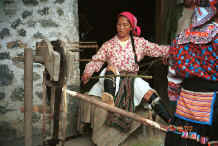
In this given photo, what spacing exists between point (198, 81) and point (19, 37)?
7.18 feet

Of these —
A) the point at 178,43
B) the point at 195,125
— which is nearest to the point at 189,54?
the point at 178,43

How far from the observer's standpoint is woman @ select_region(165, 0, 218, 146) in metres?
1.55

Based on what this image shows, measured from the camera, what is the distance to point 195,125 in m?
1.63

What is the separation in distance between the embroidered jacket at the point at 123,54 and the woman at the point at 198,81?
126 cm

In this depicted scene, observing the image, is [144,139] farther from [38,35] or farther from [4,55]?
[4,55]

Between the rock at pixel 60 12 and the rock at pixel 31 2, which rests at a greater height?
the rock at pixel 31 2

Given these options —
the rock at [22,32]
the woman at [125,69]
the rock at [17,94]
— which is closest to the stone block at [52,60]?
the woman at [125,69]

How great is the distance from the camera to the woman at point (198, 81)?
155cm

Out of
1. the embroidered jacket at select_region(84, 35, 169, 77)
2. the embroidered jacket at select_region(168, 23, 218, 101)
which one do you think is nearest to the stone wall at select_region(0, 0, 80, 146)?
the embroidered jacket at select_region(84, 35, 169, 77)

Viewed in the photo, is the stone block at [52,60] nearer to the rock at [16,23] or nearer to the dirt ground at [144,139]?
the rock at [16,23]

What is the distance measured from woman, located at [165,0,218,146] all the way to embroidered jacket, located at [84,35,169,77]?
1.26 meters

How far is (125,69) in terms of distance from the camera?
2.98m

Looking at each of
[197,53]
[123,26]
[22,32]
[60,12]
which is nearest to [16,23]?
[22,32]

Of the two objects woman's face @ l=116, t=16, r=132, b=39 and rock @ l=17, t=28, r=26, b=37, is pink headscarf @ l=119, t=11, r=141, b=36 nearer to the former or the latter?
woman's face @ l=116, t=16, r=132, b=39
